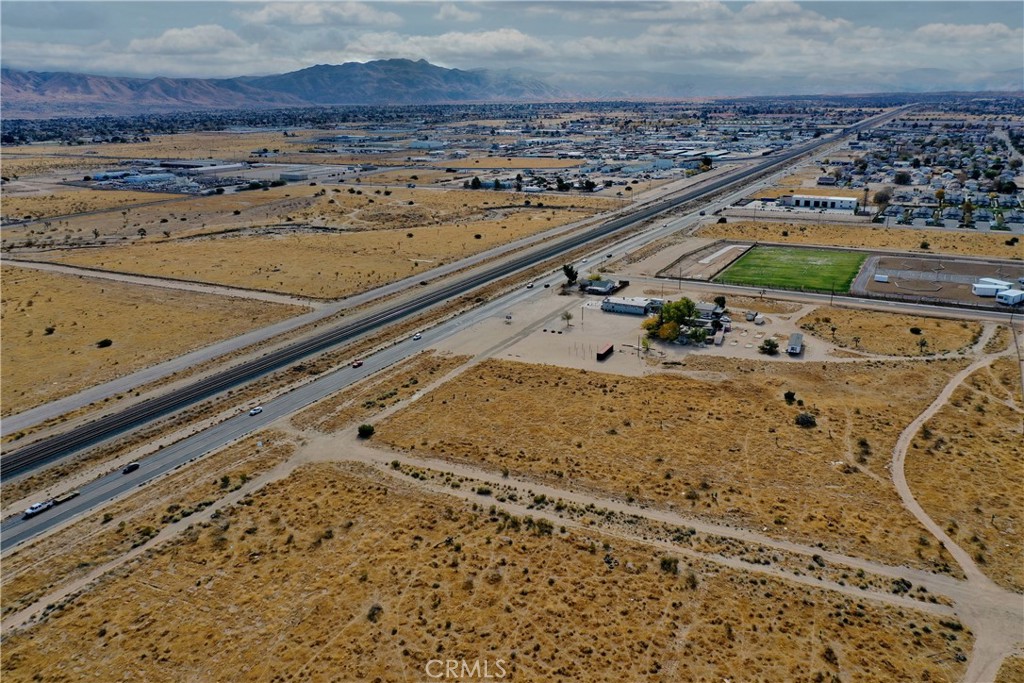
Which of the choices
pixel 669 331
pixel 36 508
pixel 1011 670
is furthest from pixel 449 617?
pixel 669 331

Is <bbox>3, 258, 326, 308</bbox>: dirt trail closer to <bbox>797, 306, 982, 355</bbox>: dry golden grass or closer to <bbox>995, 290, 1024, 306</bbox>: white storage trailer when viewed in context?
<bbox>797, 306, 982, 355</bbox>: dry golden grass

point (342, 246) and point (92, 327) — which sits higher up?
point (342, 246)

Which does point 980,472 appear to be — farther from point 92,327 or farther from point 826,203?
point 826,203

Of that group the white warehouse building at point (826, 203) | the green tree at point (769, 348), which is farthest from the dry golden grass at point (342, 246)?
the green tree at point (769, 348)

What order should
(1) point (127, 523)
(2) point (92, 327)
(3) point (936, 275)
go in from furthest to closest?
(3) point (936, 275) → (2) point (92, 327) → (1) point (127, 523)

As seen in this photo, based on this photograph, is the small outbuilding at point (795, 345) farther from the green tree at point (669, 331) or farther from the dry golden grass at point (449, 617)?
the dry golden grass at point (449, 617)

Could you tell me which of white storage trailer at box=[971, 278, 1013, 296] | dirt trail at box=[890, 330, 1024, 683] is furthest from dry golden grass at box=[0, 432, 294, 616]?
white storage trailer at box=[971, 278, 1013, 296]
